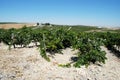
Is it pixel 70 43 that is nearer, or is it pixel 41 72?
pixel 41 72

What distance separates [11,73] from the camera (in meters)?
14.8

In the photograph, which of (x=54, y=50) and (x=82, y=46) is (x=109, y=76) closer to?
(x=82, y=46)

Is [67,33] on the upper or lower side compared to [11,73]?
upper

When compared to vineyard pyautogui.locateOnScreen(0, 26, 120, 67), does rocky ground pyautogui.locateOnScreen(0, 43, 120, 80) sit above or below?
below

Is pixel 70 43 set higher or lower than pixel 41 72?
higher

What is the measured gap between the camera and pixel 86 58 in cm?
1884

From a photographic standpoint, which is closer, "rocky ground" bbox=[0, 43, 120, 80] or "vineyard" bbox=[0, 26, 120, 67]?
"rocky ground" bbox=[0, 43, 120, 80]

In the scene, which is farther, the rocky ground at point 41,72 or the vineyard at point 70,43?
the vineyard at point 70,43

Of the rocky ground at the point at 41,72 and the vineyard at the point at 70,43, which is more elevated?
the vineyard at the point at 70,43

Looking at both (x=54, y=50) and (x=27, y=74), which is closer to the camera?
(x=27, y=74)

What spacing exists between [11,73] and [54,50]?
35.8 ft

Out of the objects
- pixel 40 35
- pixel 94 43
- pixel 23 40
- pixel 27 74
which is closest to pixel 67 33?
pixel 40 35

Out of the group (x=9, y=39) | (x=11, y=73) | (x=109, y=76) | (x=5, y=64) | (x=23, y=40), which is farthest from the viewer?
(x=9, y=39)

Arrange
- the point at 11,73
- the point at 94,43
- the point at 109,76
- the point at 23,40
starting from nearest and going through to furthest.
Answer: the point at 11,73
the point at 109,76
the point at 94,43
the point at 23,40
